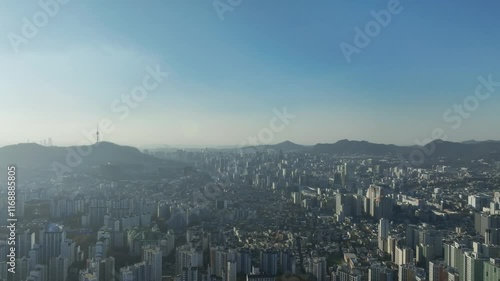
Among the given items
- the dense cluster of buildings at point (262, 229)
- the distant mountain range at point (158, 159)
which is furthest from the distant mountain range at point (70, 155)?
the dense cluster of buildings at point (262, 229)

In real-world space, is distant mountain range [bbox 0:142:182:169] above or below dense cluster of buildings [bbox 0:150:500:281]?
above

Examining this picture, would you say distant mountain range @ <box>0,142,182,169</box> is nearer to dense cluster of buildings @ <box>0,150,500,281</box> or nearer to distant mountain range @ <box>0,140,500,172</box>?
distant mountain range @ <box>0,140,500,172</box>

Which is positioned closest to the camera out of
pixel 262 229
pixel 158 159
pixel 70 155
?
pixel 262 229

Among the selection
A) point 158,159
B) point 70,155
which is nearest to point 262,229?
point 70,155

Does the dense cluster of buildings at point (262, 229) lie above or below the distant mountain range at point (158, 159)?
below

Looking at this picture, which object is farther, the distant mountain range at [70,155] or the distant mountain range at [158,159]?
the distant mountain range at [158,159]

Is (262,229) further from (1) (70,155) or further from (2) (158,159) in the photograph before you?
(2) (158,159)

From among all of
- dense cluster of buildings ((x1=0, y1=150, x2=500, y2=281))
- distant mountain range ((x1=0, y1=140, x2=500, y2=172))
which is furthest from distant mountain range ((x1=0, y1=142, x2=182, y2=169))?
dense cluster of buildings ((x1=0, y1=150, x2=500, y2=281))

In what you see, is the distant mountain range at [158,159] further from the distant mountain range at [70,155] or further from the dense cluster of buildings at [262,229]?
the dense cluster of buildings at [262,229]

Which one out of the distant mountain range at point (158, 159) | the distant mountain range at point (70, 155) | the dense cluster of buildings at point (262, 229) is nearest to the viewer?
the dense cluster of buildings at point (262, 229)
